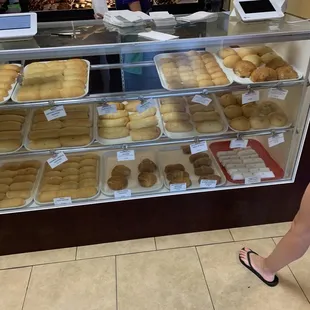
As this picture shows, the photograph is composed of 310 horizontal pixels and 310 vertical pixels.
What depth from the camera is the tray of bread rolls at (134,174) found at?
1986mm

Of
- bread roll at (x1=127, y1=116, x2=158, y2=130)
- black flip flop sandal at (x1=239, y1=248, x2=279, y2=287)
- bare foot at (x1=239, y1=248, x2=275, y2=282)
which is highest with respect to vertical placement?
bread roll at (x1=127, y1=116, x2=158, y2=130)

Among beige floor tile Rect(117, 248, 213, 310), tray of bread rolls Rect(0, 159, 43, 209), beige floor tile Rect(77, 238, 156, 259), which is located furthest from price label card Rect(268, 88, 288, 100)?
tray of bread rolls Rect(0, 159, 43, 209)

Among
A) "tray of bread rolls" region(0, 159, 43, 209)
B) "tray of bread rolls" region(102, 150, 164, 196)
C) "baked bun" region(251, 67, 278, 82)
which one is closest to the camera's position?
"baked bun" region(251, 67, 278, 82)

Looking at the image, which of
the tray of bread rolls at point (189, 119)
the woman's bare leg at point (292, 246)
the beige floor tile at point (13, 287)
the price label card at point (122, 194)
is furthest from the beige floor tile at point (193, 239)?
the beige floor tile at point (13, 287)

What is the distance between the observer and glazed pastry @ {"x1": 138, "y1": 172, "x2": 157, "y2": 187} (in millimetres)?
1995

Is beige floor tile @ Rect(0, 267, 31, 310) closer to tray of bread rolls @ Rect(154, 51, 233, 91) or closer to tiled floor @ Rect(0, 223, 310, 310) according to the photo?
tiled floor @ Rect(0, 223, 310, 310)

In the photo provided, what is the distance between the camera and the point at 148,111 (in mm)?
1970

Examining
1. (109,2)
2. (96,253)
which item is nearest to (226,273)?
(96,253)

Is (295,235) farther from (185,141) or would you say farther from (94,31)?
(94,31)

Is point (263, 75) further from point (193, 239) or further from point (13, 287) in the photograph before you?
point (13, 287)

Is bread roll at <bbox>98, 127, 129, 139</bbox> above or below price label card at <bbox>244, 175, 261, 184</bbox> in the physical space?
above

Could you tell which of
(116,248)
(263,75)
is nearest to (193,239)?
(116,248)

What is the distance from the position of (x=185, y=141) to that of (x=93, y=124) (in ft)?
1.73

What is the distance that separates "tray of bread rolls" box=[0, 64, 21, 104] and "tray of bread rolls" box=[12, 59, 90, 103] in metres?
0.03
